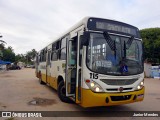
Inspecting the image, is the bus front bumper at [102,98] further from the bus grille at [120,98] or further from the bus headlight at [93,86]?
the bus headlight at [93,86]

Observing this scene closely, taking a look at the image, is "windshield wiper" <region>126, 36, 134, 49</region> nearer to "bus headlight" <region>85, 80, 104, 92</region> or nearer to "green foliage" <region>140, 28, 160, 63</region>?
"bus headlight" <region>85, 80, 104, 92</region>

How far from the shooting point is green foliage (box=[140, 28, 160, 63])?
28734mm

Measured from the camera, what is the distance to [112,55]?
6441 millimetres

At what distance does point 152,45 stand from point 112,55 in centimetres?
2439

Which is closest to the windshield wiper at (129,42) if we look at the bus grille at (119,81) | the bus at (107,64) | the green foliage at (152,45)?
the bus at (107,64)

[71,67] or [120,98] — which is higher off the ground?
[71,67]

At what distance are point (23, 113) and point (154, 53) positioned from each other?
25.3m

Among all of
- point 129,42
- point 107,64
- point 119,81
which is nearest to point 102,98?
point 119,81

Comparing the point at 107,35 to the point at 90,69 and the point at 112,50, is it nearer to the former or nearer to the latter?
the point at 112,50

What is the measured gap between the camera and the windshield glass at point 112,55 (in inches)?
247

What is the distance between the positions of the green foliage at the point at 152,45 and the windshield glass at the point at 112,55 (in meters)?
23.0

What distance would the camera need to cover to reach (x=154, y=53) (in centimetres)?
2895

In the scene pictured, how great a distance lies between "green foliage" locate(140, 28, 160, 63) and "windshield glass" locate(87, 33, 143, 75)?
23030 millimetres

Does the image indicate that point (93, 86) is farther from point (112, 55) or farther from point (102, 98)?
point (112, 55)
